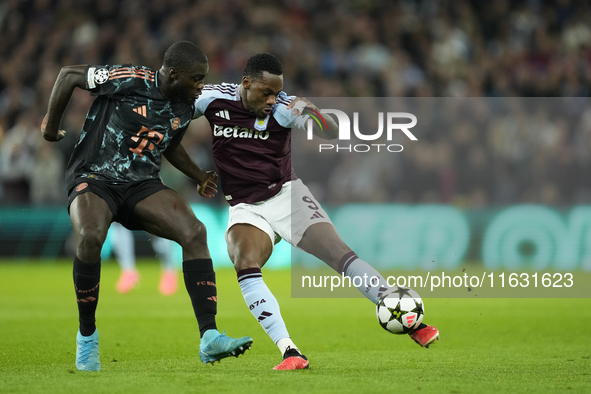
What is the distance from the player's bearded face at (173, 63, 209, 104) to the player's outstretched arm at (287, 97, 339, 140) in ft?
2.38

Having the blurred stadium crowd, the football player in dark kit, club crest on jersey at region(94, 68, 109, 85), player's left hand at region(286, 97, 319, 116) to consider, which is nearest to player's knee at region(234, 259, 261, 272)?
the football player in dark kit

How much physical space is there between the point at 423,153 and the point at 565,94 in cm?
319

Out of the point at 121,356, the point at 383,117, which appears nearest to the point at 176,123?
the point at 121,356

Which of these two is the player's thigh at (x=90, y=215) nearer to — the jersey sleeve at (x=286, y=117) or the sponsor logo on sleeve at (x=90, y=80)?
the sponsor logo on sleeve at (x=90, y=80)

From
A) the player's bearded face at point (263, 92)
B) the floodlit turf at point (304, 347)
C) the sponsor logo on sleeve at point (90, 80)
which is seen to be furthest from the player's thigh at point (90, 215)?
the player's bearded face at point (263, 92)

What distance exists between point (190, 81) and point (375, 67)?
10730mm

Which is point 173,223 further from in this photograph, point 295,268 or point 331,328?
point 295,268

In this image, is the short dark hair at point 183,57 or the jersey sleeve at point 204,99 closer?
the short dark hair at point 183,57

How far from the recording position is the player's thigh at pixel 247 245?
5293mm

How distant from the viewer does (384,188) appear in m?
11.9

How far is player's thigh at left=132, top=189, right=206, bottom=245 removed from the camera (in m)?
5.09

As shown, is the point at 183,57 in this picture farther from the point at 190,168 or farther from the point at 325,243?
the point at 325,243

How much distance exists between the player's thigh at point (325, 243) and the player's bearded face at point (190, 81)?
1.25m

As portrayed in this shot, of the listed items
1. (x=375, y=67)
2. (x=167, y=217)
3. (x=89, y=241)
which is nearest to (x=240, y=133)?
(x=167, y=217)
